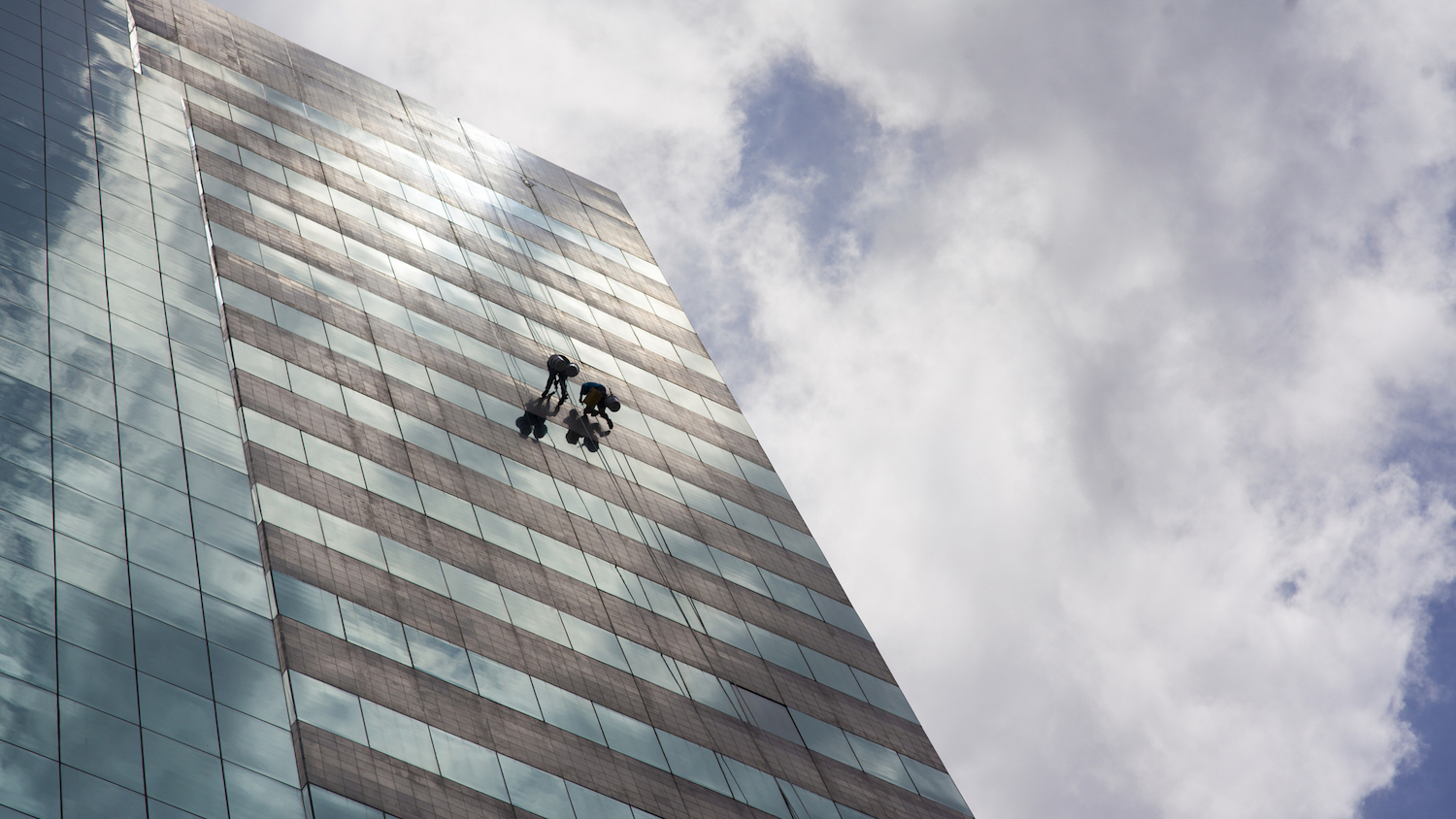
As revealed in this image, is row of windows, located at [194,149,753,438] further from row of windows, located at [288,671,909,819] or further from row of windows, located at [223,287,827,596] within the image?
row of windows, located at [288,671,909,819]

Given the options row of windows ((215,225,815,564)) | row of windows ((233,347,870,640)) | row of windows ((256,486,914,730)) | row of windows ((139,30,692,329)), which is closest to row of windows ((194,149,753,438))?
row of windows ((215,225,815,564))

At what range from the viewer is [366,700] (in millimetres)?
27625

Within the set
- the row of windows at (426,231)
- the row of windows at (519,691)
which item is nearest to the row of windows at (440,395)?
the row of windows at (426,231)

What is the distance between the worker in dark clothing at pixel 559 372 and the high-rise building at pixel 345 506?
3.48 ft

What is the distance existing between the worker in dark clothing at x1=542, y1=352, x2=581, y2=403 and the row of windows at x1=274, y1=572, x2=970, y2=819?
11746 millimetres

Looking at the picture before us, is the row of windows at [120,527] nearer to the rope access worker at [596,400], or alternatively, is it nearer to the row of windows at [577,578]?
the row of windows at [577,578]

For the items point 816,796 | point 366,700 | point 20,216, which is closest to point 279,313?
point 20,216

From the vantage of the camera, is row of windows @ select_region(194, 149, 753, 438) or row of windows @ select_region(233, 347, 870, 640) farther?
row of windows @ select_region(194, 149, 753, 438)

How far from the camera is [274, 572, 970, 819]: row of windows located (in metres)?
29.1

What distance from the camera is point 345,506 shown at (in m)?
33.0

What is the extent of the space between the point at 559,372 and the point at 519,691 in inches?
524

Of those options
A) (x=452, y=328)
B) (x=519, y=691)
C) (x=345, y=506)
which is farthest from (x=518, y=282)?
(x=519, y=691)

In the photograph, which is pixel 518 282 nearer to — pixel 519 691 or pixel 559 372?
pixel 559 372

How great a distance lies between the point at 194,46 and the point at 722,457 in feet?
92.8
